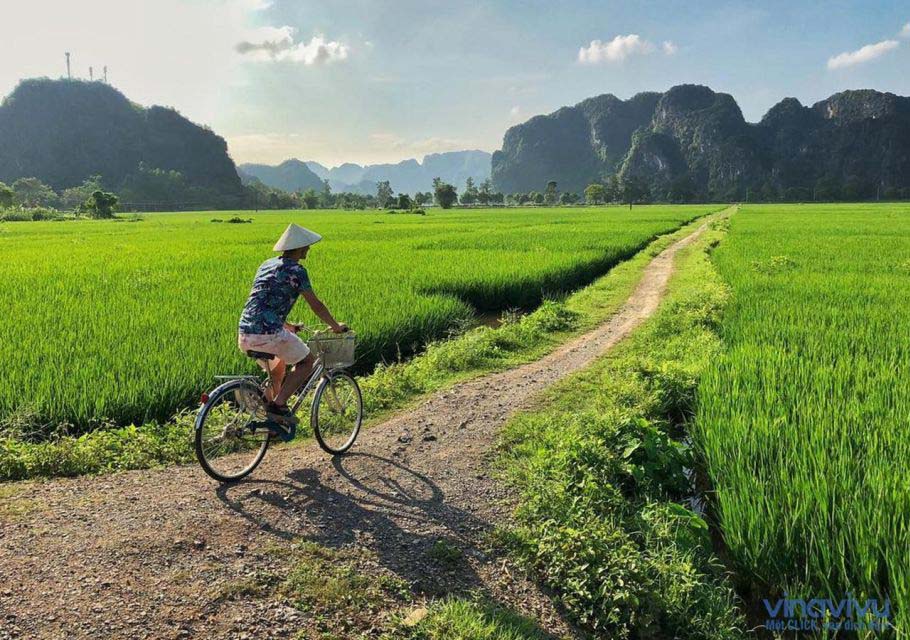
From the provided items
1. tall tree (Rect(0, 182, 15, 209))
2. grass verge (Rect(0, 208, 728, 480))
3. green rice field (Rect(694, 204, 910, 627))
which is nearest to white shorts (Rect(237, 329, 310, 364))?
grass verge (Rect(0, 208, 728, 480))

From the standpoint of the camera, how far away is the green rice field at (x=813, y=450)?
2.71 m

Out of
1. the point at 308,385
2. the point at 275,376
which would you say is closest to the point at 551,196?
the point at 308,385

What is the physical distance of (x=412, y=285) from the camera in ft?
35.8

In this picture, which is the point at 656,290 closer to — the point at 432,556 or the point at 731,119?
the point at 432,556

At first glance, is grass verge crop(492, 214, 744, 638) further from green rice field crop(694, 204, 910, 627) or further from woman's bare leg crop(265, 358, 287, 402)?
woman's bare leg crop(265, 358, 287, 402)

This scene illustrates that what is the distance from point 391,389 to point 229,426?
2.29 meters

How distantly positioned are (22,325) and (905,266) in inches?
636

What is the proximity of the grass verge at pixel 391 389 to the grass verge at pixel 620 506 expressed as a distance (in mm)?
1440

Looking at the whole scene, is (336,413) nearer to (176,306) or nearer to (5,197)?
(176,306)

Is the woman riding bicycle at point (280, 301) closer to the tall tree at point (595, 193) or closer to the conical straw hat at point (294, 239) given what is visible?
the conical straw hat at point (294, 239)

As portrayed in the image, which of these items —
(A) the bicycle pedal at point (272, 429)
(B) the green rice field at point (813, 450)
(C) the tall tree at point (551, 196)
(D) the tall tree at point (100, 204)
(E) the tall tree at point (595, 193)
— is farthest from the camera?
(C) the tall tree at point (551, 196)

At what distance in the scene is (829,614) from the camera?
2.49 meters

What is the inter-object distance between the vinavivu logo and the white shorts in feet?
10.6

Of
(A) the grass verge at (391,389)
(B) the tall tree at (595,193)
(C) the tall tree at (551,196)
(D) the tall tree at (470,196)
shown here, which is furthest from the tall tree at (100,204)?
(B) the tall tree at (595,193)
